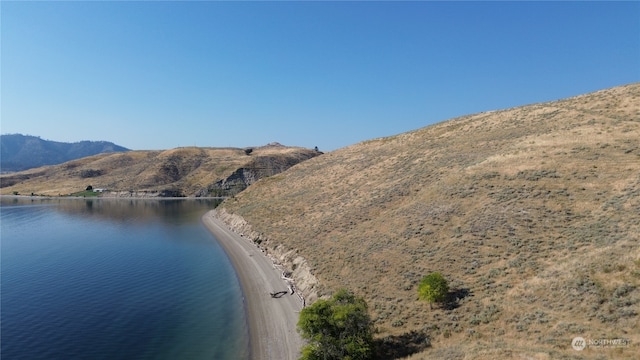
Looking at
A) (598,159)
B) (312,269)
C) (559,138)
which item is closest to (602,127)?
(559,138)

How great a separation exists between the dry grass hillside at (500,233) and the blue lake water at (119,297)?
12.6m

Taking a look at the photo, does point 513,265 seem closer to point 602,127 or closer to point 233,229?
point 602,127

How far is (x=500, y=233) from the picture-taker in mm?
36375

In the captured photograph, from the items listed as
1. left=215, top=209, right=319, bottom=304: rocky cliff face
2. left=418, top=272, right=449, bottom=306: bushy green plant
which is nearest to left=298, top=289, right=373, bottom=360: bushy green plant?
left=418, top=272, right=449, bottom=306: bushy green plant

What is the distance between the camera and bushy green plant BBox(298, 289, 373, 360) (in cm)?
2492

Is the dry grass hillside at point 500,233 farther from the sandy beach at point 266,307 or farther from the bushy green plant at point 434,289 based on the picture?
the sandy beach at point 266,307

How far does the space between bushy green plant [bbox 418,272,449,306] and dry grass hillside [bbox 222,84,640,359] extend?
0.92 metres

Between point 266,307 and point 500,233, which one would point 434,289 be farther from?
point 266,307

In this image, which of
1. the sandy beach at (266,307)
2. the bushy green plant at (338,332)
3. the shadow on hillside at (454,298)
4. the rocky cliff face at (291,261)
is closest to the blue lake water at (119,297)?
the sandy beach at (266,307)

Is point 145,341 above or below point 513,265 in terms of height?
below

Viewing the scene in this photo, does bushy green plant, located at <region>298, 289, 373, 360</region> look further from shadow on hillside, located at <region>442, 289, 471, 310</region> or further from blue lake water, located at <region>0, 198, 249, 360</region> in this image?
blue lake water, located at <region>0, 198, 249, 360</region>

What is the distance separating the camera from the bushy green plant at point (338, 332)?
24922 millimetres

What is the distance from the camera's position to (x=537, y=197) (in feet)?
134

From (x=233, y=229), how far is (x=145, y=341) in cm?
5434
